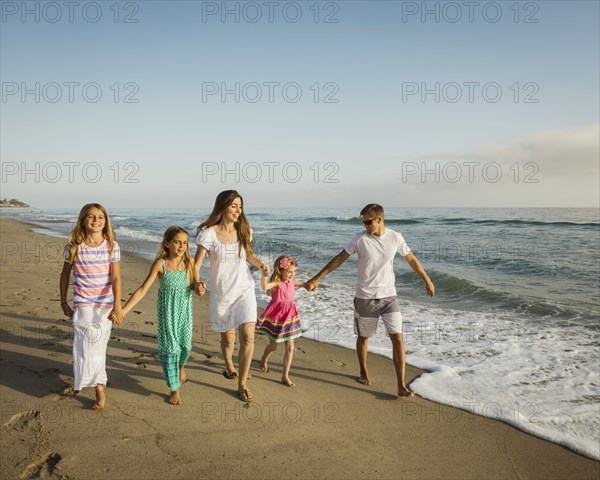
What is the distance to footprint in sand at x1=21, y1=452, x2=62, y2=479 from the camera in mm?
3021

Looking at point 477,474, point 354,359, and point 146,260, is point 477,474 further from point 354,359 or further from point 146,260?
point 146,260

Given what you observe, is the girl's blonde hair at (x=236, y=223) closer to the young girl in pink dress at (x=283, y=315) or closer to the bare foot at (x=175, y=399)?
the young girl in pink dress at (x=283, y=315)

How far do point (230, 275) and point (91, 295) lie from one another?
123 centimetres

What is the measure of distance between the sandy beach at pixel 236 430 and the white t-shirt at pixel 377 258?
1124mm

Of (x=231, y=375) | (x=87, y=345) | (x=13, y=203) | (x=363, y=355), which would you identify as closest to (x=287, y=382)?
(x=231, y=375)

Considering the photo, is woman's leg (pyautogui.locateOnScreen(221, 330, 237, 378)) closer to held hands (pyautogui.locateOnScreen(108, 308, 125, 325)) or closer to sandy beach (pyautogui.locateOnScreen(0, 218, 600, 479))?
sandy beach (pyautogui.locateOnScreen(0, 218, 600, 479))

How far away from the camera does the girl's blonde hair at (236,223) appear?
440cm

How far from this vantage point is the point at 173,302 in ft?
13.6

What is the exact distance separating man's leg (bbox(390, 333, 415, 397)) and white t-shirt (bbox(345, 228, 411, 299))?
0.47 m

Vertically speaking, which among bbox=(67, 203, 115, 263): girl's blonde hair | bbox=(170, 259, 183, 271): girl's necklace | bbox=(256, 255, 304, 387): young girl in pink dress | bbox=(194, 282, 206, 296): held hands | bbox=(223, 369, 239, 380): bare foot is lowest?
bbox=(223, 369, 239, 380): bare foot
